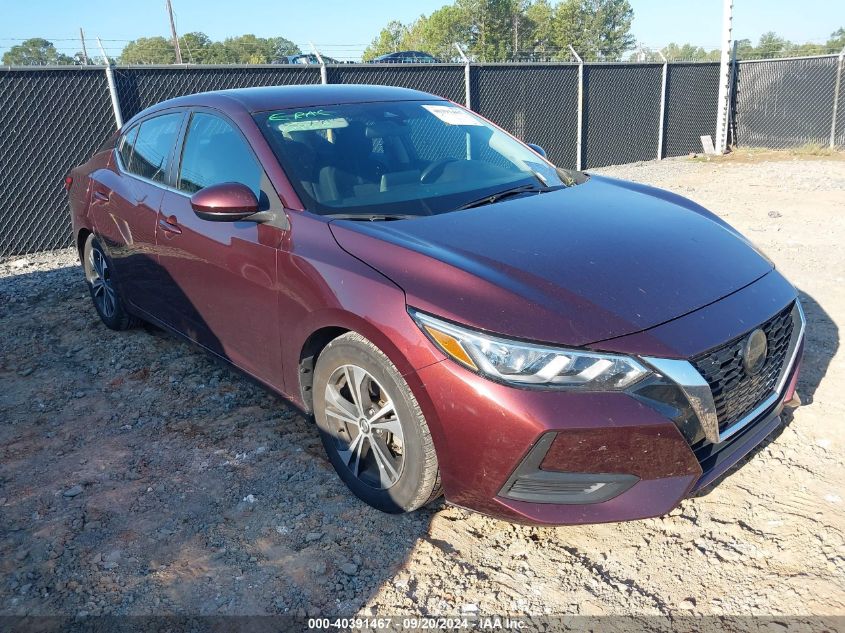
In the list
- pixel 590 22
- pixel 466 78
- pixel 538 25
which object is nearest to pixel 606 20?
pixel 590 22

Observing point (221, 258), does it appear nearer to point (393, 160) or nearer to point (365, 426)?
point (393, 160)

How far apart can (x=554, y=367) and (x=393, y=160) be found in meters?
1.63

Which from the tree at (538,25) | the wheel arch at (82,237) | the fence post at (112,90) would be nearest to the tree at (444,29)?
the tree at (538,25)

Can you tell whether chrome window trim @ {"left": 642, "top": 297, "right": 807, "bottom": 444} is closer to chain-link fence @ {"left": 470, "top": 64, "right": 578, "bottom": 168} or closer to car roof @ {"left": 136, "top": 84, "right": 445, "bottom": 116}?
car roof @ {"left": 136, "top": 84, "right": 445, "bottom": 116}

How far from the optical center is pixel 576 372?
7.50 feet

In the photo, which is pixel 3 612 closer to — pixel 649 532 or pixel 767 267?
pixel 649 532

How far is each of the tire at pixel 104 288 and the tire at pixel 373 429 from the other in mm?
2623

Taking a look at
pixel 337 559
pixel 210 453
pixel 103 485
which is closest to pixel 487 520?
pixel 337 559

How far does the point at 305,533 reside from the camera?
284 centimetres

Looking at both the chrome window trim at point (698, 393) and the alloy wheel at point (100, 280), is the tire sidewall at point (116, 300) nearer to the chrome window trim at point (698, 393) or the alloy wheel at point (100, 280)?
the alloy wheel at point (100, 280)

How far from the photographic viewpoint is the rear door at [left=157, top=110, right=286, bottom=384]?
10.6 ft

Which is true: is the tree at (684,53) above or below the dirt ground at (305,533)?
above

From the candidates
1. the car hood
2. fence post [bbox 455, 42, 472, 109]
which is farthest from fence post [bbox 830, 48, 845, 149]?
the car hood

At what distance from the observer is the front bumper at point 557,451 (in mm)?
2252
